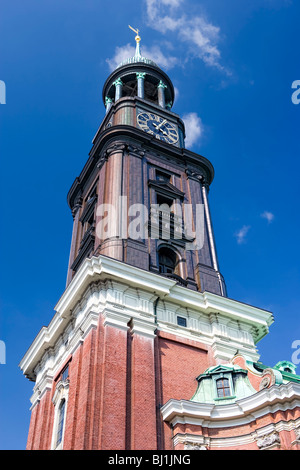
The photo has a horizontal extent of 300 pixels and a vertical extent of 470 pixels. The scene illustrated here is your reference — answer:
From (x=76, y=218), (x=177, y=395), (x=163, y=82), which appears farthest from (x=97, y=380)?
(x=163, y=82)

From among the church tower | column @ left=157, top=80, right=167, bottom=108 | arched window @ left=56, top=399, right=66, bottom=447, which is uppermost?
column @ left=157, top=80, right=167, bottom=108

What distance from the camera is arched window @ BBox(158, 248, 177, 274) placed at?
32.8m

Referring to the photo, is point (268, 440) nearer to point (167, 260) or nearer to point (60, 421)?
point (60, 421)

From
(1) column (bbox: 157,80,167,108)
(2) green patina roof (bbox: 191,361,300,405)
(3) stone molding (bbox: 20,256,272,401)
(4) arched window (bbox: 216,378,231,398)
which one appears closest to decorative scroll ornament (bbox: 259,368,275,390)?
(2) green patina roof (bbox: 191,361,300,405)

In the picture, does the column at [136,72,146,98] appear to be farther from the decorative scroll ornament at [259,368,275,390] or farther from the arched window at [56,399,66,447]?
the decorative scroll ornament at [259,368,275,390]

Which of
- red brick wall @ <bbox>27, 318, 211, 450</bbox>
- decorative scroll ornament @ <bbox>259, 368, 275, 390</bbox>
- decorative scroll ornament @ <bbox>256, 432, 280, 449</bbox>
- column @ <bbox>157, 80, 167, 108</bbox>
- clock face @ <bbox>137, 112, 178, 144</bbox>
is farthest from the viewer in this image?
column @ <bbox>157, 80, 167, 108</bbox>

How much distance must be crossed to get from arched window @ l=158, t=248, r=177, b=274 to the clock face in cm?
1030

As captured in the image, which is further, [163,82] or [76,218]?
[163,82]

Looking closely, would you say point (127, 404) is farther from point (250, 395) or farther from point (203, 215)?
point (203, 215)

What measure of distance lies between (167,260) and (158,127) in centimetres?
1240

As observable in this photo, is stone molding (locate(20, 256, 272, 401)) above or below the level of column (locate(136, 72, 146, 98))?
below

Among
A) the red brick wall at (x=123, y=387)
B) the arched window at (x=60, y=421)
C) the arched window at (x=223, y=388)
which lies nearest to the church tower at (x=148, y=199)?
the red brick wall at (x=123, y=387)

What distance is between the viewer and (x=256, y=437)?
2264cm
